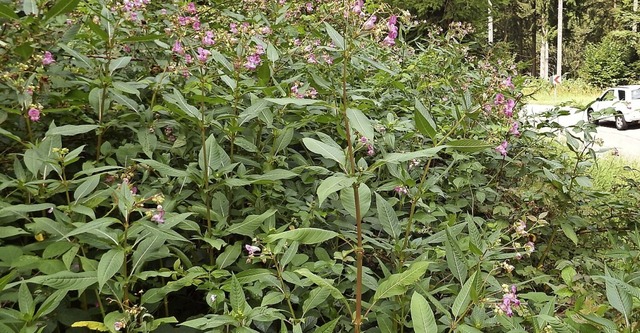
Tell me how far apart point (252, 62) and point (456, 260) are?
105 cm

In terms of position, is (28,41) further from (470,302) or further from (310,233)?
(470,302)

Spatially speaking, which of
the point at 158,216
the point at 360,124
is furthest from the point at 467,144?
the point at 158,216

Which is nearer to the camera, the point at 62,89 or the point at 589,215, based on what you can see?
the point at 62,89

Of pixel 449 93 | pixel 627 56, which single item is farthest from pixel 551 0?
pixel 449 93

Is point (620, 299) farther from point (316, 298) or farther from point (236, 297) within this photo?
point (236, 297)

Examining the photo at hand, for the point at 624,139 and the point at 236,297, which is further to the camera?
the point at 624,139

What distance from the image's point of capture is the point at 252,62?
1.76 m

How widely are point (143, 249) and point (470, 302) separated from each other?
0.90m

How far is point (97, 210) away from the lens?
4.84 feet

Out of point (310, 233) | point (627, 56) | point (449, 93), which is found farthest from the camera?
point (627, 56)

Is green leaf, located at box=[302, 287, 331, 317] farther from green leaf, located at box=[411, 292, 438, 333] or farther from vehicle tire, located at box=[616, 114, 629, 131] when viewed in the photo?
vehicle tire, located at box=[616, 114, 629, 131]

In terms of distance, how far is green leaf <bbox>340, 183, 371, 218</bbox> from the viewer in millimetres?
1076

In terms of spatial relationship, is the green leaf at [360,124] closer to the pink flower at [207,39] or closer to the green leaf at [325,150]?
the green leaf at [325,150]

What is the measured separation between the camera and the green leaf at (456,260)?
1261 millimetres
